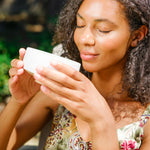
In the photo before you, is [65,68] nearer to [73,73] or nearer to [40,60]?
[73,73]

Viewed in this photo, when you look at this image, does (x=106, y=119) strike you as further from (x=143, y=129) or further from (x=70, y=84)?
(x=143, y=129)

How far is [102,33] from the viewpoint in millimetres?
1699

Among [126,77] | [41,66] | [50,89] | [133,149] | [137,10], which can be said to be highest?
[137,10]

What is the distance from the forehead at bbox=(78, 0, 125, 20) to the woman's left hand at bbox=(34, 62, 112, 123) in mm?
442

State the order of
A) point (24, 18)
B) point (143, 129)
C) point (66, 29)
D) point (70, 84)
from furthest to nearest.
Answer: point (24, 18) → point (66, 29) → point (143, 129) → point (70, 84)

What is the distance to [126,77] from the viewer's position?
74.4 inches

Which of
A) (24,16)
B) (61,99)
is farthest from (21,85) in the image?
(24,16)

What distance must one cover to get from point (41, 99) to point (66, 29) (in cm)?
49

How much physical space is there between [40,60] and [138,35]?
0.67 meters

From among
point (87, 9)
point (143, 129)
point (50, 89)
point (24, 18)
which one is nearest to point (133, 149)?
point (143, 129)

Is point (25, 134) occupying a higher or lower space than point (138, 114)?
lower

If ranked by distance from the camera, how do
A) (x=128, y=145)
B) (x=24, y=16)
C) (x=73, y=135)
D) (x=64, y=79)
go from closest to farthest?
(x=64, y=79)
(x=128, y=145)
(x=73, y=135)
(x=24, y=16)

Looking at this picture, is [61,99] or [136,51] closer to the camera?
[61,99]

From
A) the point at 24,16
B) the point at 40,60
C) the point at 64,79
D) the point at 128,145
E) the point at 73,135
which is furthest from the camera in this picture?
the point at 24,16
